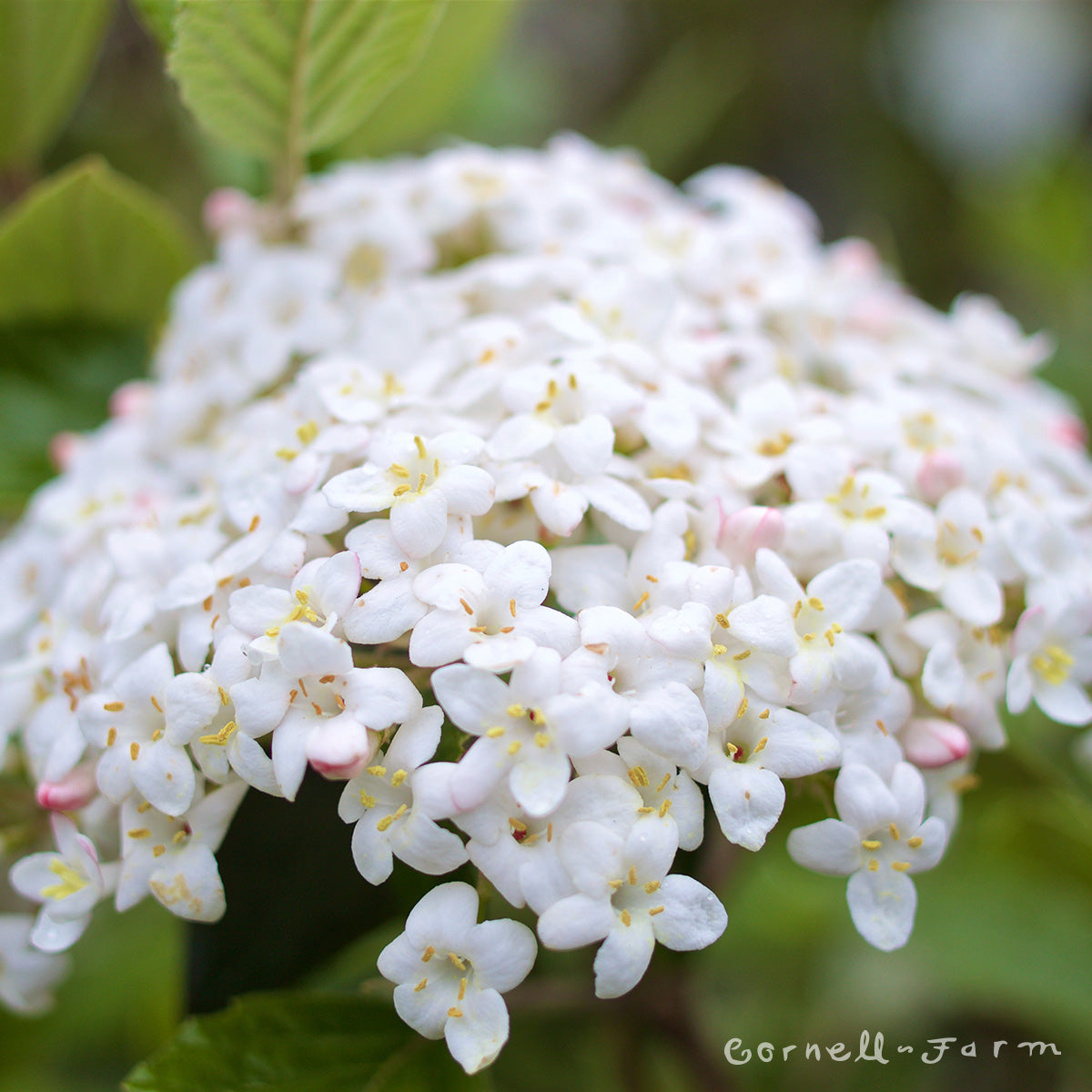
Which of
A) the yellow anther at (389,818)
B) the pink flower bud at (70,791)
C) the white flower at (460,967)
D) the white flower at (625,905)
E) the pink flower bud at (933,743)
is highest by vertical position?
the pink flower bud at (933,743)

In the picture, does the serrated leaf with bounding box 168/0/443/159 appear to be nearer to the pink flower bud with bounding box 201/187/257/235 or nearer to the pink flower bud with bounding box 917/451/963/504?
the pink flower bud with bounding box 201/187/257/235

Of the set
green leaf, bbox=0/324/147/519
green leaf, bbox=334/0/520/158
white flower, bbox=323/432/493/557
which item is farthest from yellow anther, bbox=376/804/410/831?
green leaf, bbox=334/0/520/158

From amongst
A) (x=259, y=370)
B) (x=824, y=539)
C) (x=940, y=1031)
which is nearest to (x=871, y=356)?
(x=824, y=539)

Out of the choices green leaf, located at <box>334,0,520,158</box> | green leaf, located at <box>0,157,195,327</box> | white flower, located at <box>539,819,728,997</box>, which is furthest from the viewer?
green leaf, located at <box>334,0,520,158</box>

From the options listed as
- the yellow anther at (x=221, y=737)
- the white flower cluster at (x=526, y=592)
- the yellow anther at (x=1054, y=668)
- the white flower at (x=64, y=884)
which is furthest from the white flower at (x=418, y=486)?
the yellow anther at (x=1054, y=668)

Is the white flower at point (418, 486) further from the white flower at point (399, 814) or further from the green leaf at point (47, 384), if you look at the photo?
the green leaf at point (47, 384)

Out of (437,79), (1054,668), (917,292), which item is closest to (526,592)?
(1054,668)
